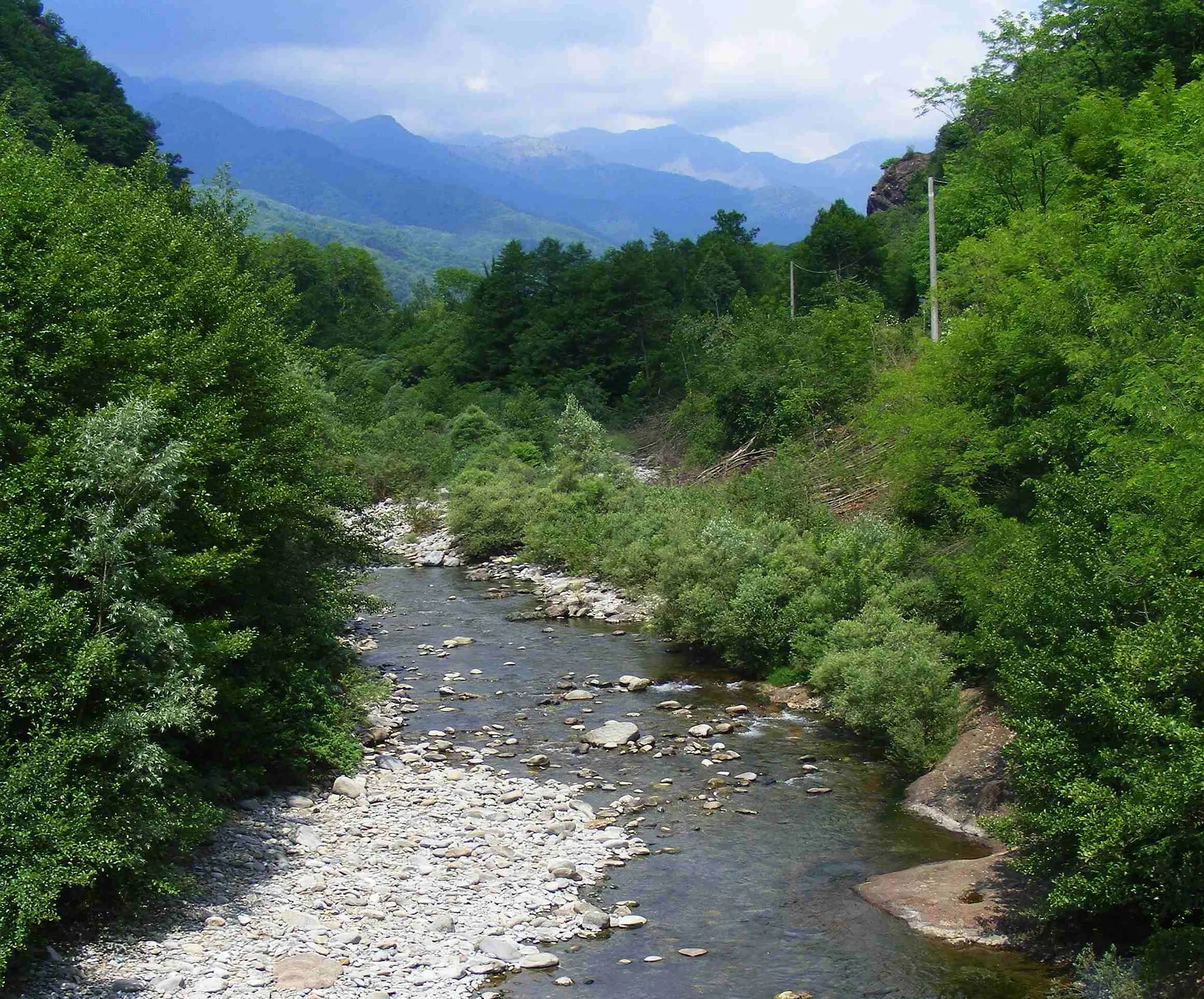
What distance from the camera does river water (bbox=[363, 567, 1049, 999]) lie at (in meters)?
11.6

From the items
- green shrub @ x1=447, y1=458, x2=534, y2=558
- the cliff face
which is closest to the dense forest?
green shrub @ x1=447, y1=458, x2=534, y2=558

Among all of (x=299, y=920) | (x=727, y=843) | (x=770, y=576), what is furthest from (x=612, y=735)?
(x=299, y=920)

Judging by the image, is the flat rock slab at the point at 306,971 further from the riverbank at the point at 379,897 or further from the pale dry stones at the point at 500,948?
the pale dry stones at the point at 500,948

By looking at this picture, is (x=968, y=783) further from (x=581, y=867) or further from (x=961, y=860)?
(x=581, y=867)

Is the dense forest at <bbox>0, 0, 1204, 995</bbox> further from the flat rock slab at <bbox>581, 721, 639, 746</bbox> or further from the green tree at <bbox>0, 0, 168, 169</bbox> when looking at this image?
the green tree at <bbox>0, 0, 168, 169</bbox>

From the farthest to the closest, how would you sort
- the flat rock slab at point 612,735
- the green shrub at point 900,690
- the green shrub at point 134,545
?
the flat rock slab at point 612,735 < the green shrub at point 900,690 < the green shrub at point 134,545

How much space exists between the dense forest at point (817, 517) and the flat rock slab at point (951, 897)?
→ 0.78m

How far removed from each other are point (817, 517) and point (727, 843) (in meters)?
13.0

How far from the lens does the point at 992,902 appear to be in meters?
12.8

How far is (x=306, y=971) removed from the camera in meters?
10.9

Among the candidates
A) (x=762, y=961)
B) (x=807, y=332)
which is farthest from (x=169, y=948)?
(x=807, y=332)

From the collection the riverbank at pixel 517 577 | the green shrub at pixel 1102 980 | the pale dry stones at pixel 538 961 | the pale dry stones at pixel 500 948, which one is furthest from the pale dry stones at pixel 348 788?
the green shrub at pixel 1102 980

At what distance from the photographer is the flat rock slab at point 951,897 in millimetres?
12398

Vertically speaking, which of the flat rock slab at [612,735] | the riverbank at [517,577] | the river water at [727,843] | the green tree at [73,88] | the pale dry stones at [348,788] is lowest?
the river water at [727,843]
